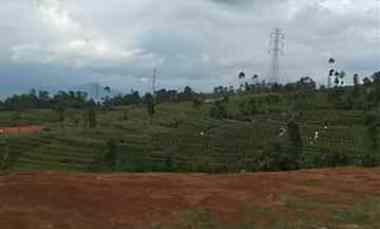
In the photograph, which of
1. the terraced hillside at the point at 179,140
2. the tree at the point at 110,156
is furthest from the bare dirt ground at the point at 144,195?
the tree at the point at 110,156

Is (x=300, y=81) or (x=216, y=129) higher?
(x=300, y=81)

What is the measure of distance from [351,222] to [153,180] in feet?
21.9

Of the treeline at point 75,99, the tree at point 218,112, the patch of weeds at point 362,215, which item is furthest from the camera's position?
the treeline at point 75,99

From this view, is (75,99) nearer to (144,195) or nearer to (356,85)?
(356,85)

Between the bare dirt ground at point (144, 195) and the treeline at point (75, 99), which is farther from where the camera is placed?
the treeline at point (75, 99)

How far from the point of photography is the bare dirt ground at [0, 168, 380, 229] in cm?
1414

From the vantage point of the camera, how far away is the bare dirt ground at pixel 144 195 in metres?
14.1

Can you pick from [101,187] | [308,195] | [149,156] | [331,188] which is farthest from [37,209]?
[149,156]

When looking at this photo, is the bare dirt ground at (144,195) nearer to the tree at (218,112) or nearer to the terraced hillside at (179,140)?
the terraced hillside at (179,140)

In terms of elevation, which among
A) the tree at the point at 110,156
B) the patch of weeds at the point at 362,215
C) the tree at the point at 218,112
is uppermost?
the tree at the point at 218,112

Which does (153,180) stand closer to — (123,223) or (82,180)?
(82,180)

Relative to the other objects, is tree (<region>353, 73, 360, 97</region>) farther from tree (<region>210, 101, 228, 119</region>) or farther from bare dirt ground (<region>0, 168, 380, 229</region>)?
bare dirt ground (<region>0, 168, 380, 229</region>)

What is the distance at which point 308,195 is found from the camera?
715 inches

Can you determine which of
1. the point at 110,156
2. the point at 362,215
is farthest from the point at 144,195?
the point at 110,156
